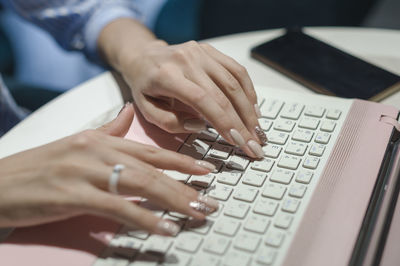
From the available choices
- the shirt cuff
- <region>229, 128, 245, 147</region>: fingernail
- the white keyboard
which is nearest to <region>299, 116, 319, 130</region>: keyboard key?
the white keyboard

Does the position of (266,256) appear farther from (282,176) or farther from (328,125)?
(328,125)

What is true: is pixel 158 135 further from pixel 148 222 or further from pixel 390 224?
pixel 390 224

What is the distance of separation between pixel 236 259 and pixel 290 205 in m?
0.09

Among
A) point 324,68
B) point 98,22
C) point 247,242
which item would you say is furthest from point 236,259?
point 98,22

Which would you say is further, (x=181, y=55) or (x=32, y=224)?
(x=181, y=55)

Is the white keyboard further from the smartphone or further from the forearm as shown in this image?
the forearm

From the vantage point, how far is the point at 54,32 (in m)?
1.01

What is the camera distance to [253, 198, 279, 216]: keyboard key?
0.49 metres

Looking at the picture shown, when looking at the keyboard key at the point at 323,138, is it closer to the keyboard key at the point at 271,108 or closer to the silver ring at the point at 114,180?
the keyboard key at the point at 271,108

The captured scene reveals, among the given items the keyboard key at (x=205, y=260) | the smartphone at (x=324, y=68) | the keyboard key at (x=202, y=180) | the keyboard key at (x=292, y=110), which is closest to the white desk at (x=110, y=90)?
the smartphone at (x=324, y=68)

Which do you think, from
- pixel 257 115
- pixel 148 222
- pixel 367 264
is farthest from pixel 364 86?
pixel 148 222

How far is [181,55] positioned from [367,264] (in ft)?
1.18

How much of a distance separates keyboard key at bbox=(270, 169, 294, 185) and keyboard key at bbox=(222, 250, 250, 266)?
0.12 m

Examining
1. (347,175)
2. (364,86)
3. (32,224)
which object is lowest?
(32,224)
